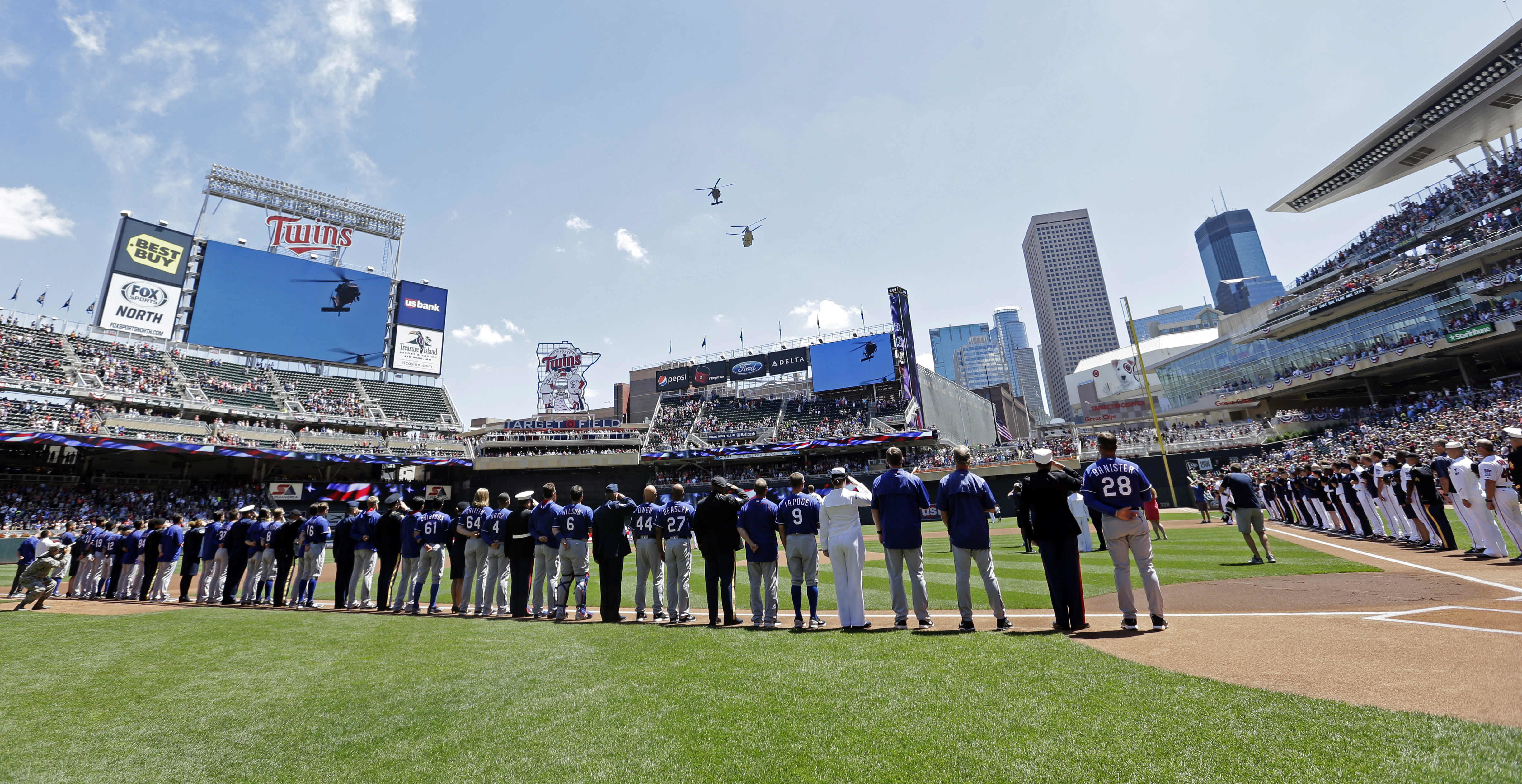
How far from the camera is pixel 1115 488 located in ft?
20.6

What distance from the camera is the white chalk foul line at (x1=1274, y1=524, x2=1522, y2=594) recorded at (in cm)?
730

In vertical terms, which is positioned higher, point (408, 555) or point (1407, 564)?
point (408, 555)

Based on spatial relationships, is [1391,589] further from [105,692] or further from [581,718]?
[105,692]

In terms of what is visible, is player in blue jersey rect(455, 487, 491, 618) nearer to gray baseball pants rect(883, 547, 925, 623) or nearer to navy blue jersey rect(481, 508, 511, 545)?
navy blue jersey rect(481, 508, 511, 545)

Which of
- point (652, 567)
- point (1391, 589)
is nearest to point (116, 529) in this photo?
point (652, 567)

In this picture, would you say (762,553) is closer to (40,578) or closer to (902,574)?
(902,574)

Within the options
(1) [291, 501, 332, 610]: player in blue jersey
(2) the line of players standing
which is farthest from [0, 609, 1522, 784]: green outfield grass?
(2) the line of players standing

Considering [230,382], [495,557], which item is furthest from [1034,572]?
[230,382]

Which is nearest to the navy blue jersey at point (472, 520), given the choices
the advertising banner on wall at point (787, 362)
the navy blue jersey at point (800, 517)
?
the navy blue jersey at point (800, 517)

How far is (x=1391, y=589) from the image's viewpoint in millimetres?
7566

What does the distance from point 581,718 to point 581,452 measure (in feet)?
154

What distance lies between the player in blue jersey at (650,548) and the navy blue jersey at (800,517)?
6.54 feet

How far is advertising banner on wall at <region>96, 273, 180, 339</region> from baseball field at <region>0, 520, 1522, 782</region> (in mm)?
44610

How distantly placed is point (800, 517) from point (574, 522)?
11.8 ft
